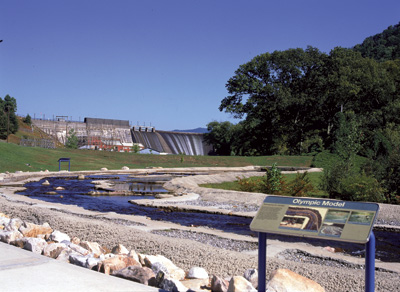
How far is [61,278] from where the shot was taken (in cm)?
434

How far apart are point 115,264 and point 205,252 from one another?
1.42m

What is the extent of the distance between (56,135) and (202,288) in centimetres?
9101

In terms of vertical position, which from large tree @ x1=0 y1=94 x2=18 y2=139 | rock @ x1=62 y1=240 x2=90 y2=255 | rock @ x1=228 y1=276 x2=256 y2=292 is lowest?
rock @ x1=62 y1=240 x2=90 y2=255

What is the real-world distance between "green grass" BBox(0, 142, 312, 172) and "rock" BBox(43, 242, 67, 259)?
73.1 ft

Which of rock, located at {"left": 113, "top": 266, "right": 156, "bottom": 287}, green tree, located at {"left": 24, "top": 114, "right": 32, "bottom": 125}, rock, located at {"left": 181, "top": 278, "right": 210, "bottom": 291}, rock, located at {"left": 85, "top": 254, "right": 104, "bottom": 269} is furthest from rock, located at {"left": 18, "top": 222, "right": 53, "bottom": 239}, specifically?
green tree, located at {"left": 24, "top": 114, "right": 32, "bottom": 125}

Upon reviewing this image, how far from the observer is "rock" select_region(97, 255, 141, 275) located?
4.92 meters

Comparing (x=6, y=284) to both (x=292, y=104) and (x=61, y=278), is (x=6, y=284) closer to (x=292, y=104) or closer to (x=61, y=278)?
(x=61, y=278)

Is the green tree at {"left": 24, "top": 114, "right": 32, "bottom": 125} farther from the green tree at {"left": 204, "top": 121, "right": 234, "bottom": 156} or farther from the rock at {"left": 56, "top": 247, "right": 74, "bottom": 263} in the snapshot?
the rock at {"left": 56, "top": 247, "right": 74, "bottom": 263}

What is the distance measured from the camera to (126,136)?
9344 centimetres

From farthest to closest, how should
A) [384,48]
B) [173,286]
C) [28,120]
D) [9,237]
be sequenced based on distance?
[28,120] < [384,48] < [9,237] < [173,286]

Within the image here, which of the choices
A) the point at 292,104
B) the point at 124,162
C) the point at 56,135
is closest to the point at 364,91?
the point at 292,104

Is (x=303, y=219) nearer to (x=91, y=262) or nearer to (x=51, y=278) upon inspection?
(x=51, y=278)

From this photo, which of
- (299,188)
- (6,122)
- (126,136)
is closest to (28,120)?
(6,122)

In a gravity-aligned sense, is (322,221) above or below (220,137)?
below
